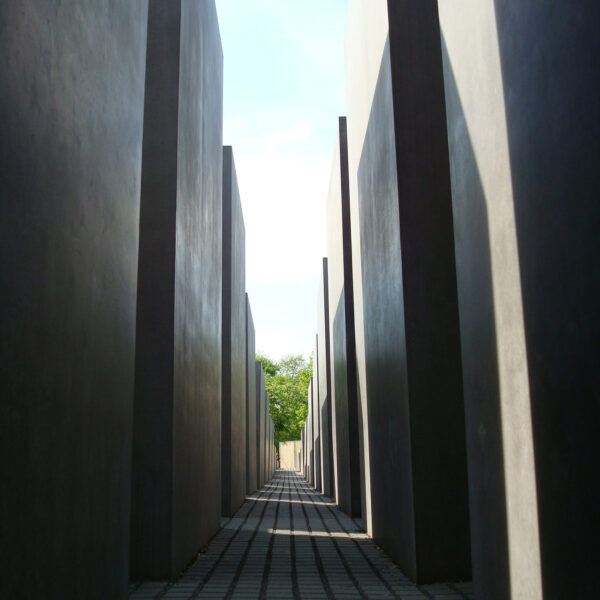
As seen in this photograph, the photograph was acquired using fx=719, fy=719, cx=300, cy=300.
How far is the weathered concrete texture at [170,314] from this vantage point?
5984mm

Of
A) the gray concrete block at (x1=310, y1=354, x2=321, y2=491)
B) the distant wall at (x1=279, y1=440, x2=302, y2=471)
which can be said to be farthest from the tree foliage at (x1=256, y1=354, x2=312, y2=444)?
the gray concrete block at (x1=310, y1=354, x2=321, y2=491)

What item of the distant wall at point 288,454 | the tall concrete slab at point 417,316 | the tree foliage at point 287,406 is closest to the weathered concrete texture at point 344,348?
the tall concrete slab at point 417,316

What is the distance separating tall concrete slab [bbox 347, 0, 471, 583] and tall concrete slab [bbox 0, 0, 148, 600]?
255 centimetres

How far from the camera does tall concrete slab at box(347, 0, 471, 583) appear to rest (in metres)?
5.85

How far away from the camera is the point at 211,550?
7.87m

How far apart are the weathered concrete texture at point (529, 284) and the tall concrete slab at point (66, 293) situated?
2.08 m

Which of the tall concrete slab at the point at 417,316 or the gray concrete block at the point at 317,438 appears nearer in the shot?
the tall concrete slab at the point at 417,316

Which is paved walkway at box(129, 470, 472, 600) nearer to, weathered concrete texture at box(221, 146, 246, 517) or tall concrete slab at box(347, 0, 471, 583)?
tall concrete slab at box(347, 0, 471, 583)

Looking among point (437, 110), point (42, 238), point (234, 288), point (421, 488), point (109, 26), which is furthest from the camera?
point (234, 288)

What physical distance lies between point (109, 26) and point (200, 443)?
195 inches

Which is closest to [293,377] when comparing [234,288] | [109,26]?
[234,288]

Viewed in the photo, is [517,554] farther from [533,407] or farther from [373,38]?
[373,38]

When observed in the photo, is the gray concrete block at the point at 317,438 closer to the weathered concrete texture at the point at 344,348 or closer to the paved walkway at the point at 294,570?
the weathered concrete texture at the point at 344,348

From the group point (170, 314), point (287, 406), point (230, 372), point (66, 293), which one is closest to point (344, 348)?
point (230, 372)
